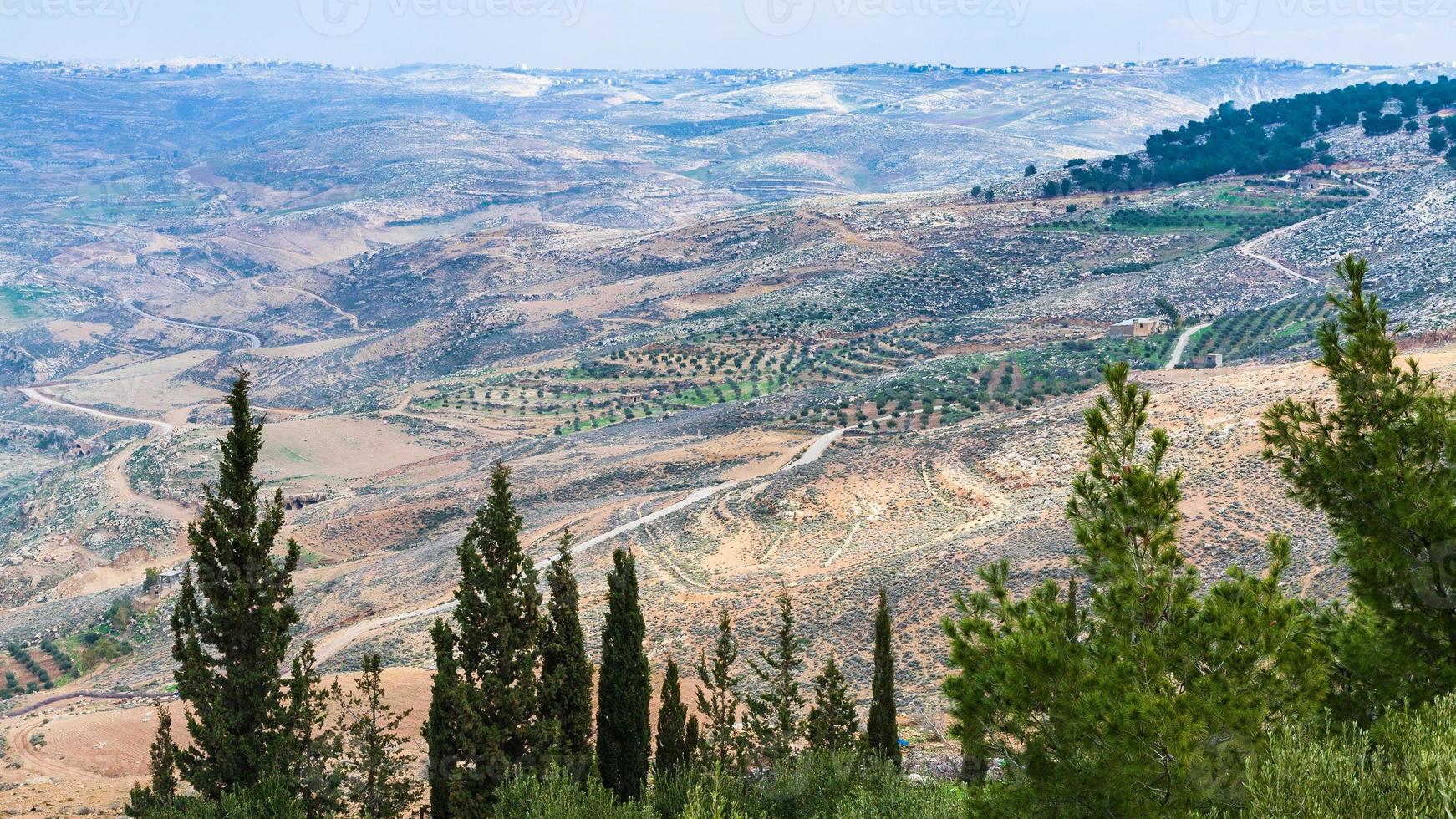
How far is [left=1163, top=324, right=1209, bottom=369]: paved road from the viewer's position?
5816 cm

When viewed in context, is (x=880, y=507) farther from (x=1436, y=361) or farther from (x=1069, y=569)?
(x=1436, y=361)

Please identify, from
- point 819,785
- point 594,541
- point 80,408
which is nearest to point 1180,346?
point 594,541

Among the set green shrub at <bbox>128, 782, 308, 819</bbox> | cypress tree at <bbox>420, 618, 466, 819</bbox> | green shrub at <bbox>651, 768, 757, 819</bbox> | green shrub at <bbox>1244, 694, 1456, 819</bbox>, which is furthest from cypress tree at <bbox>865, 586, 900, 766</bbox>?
green shrub at <bbox>1244, 694, 1456, 819</bbox>

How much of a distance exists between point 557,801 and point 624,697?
163 inches

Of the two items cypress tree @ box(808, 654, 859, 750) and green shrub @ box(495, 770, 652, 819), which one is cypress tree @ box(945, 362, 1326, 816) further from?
cypress tree @ box(808, 654, 859, 750)

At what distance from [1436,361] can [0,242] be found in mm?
179673

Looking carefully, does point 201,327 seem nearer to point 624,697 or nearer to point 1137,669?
point 624,697

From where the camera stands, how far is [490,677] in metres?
16.9

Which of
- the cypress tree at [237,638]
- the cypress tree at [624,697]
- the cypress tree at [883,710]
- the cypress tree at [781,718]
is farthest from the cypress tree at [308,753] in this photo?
the cypress tree at [883,710]

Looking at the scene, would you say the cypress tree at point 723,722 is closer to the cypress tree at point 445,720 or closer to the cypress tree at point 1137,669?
the cypress tree at point 445,720

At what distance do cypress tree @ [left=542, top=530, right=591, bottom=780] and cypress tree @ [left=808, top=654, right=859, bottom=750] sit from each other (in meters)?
4.73

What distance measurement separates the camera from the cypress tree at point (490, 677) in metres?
16.3

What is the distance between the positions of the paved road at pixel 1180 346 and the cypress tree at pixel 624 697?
142 feet

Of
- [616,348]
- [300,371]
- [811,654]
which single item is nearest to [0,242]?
[300,371]
